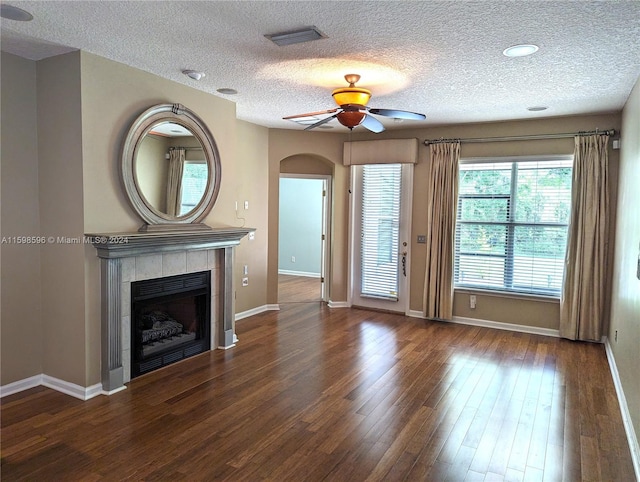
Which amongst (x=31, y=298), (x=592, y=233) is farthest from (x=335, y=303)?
(x=31, y=298)

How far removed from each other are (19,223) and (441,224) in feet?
15.6

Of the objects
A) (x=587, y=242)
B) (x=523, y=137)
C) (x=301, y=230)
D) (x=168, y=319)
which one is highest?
(x=523, y=137)

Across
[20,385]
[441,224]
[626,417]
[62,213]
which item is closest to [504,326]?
[441,224]

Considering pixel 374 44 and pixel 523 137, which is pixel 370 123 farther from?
pixel 523 137

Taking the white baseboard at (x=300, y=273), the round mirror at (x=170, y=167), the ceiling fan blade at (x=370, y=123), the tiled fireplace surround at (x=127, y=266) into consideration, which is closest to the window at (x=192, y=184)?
the round mirror at (x=170, y=167)

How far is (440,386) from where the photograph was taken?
12.8 ft

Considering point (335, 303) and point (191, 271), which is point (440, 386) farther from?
point (335, 303)

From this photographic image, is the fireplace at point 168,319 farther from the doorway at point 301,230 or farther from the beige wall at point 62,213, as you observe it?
the doorway at point 301,230

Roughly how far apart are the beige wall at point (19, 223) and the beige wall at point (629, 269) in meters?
4.50

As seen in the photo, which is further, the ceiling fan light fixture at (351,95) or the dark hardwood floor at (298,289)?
the dark hardwood floor at (298,289)

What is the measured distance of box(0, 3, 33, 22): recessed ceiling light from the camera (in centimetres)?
264

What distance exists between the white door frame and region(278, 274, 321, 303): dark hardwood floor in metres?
0.93

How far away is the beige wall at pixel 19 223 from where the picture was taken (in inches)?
138

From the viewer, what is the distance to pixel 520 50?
124 inches
